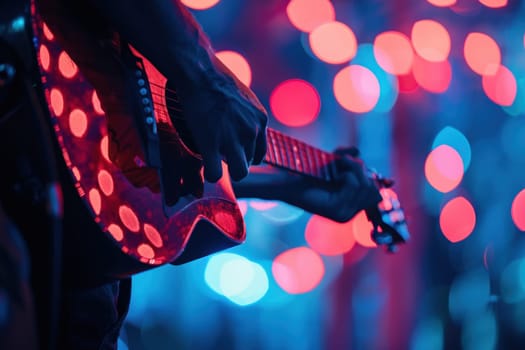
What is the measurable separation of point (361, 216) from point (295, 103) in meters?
1.02

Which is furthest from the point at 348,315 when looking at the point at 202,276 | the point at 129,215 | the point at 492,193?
the point at 129,215

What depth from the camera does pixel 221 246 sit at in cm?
112

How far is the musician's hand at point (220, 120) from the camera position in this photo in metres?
0.95

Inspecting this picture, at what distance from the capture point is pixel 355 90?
146 inches

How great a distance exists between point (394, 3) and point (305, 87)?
34.8 inches

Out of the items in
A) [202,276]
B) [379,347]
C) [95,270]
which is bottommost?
[379,347]

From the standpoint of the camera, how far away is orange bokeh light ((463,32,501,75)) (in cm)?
397

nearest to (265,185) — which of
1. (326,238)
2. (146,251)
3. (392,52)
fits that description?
(146,251)

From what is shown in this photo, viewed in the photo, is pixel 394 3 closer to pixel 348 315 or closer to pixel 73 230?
pixel 348 315

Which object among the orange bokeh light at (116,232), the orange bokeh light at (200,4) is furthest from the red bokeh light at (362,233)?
the orange bokeh light at (116,232)

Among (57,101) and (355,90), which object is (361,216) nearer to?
(355,90)

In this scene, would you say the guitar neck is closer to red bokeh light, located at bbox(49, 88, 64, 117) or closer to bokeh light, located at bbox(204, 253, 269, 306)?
red bokeh light, located at bbox(49, 88, 64, 117)

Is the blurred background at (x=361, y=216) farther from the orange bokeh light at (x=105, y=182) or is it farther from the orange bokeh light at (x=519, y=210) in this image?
the orange bokeh light at (x=105, y=182)

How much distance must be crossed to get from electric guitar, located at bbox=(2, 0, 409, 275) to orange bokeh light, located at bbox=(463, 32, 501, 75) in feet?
10.7
